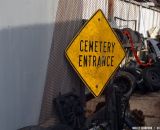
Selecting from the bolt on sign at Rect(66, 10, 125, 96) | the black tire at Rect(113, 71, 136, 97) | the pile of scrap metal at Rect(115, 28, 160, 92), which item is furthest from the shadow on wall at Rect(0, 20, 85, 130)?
the black tire at Rect(113, 71, 136, 97)

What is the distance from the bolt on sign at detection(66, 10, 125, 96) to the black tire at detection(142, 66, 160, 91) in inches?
185

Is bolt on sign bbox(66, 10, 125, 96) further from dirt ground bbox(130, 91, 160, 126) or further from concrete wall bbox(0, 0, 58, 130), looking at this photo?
dirt ground bbox(130, 91, 160, 126)

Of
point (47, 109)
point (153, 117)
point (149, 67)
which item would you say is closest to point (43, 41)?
point (47, 109)

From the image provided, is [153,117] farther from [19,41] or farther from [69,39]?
[19,41]

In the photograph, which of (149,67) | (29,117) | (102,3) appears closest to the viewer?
(29,117)

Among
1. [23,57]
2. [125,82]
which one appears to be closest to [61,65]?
[23,57]

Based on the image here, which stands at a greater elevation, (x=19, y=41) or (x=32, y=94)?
(x=19, y=41)

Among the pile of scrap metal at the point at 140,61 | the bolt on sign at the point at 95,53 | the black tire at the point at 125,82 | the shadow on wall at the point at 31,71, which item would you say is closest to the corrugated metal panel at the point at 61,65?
the shadow on wall at the point at 31,71

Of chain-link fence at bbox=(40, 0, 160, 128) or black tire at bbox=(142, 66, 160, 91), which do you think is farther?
black tire at bbox=(142, 66, 160, 91)

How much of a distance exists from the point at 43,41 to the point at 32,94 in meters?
0.74

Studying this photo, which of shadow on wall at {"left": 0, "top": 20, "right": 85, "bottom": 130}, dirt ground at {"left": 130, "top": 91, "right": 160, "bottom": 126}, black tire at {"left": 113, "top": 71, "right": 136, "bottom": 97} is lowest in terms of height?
dirt ground at {"left": 130, "top": 91, "right": 160, "bottom": 126}

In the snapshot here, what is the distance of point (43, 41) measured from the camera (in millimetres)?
5848

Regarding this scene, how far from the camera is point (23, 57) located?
5305mm

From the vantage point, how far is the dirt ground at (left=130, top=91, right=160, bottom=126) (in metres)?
7.87
